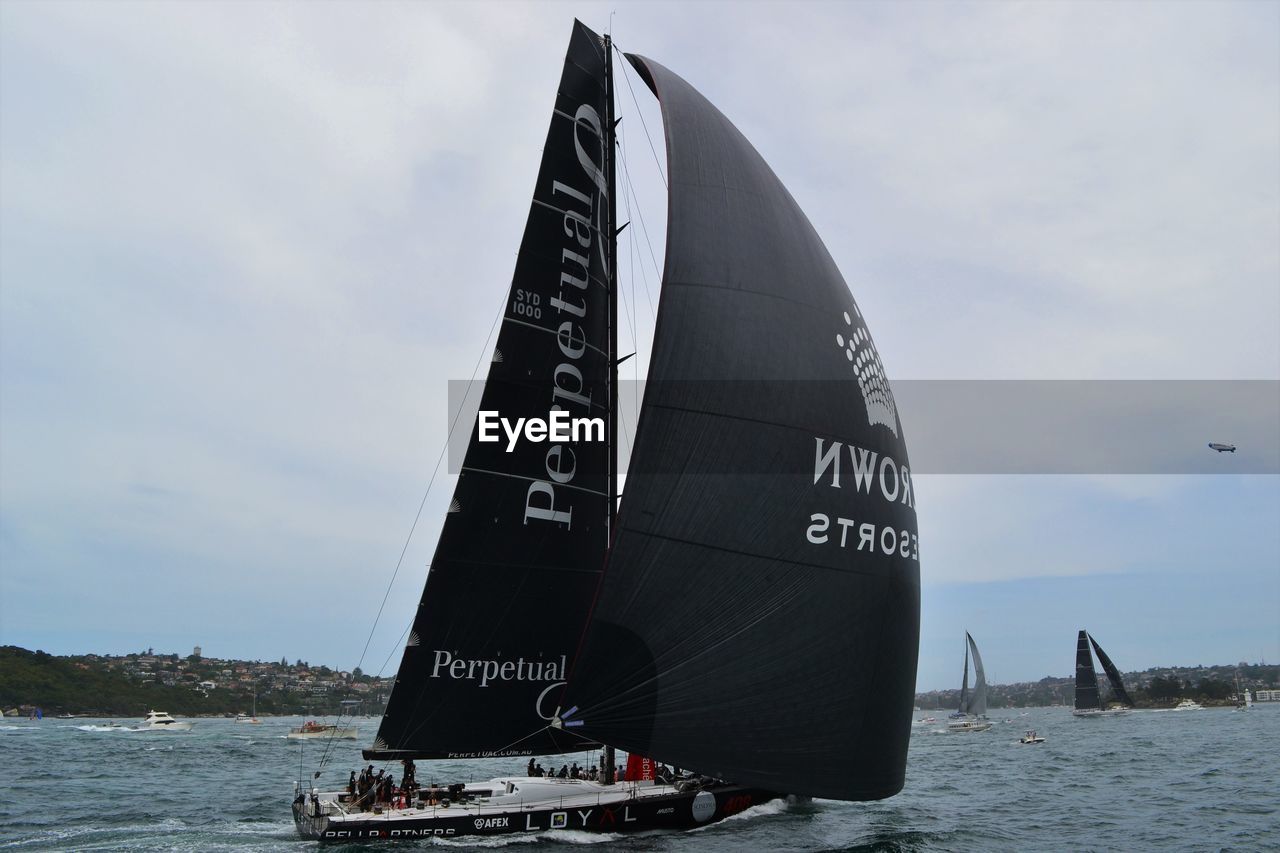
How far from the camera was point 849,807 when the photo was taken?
23516 mm

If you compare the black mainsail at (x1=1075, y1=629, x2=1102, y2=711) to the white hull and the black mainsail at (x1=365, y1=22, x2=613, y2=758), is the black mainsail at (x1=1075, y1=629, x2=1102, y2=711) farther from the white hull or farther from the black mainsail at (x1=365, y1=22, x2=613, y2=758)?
the black mainsail at (x1=365, y1=22, x2=613, y2=758)

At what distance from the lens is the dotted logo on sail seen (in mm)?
14859

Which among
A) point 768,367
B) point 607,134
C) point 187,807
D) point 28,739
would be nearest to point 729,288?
point 768,367

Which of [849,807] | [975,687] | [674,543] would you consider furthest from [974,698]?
[674,543]

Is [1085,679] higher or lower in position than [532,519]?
lower

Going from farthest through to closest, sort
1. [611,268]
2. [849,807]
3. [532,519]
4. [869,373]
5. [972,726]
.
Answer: [972,726]
[849,807]
[611,268]
[532,519]
[869,373]

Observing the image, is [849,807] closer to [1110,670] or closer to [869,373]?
[869,373]

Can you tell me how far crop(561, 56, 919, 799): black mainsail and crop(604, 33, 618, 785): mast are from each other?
531 cm

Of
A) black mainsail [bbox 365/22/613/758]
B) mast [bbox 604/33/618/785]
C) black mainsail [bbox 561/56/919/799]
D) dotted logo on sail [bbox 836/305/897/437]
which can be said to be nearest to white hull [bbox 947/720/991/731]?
mast [bbox 604/33/618/785]

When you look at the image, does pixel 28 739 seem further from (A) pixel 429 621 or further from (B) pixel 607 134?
(B) pixel 607 134

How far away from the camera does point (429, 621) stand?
17.4m

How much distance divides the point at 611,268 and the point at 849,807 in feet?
48.8

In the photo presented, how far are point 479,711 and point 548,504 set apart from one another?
419cm

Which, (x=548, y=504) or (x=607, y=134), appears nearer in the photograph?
(x=548, y=504)
